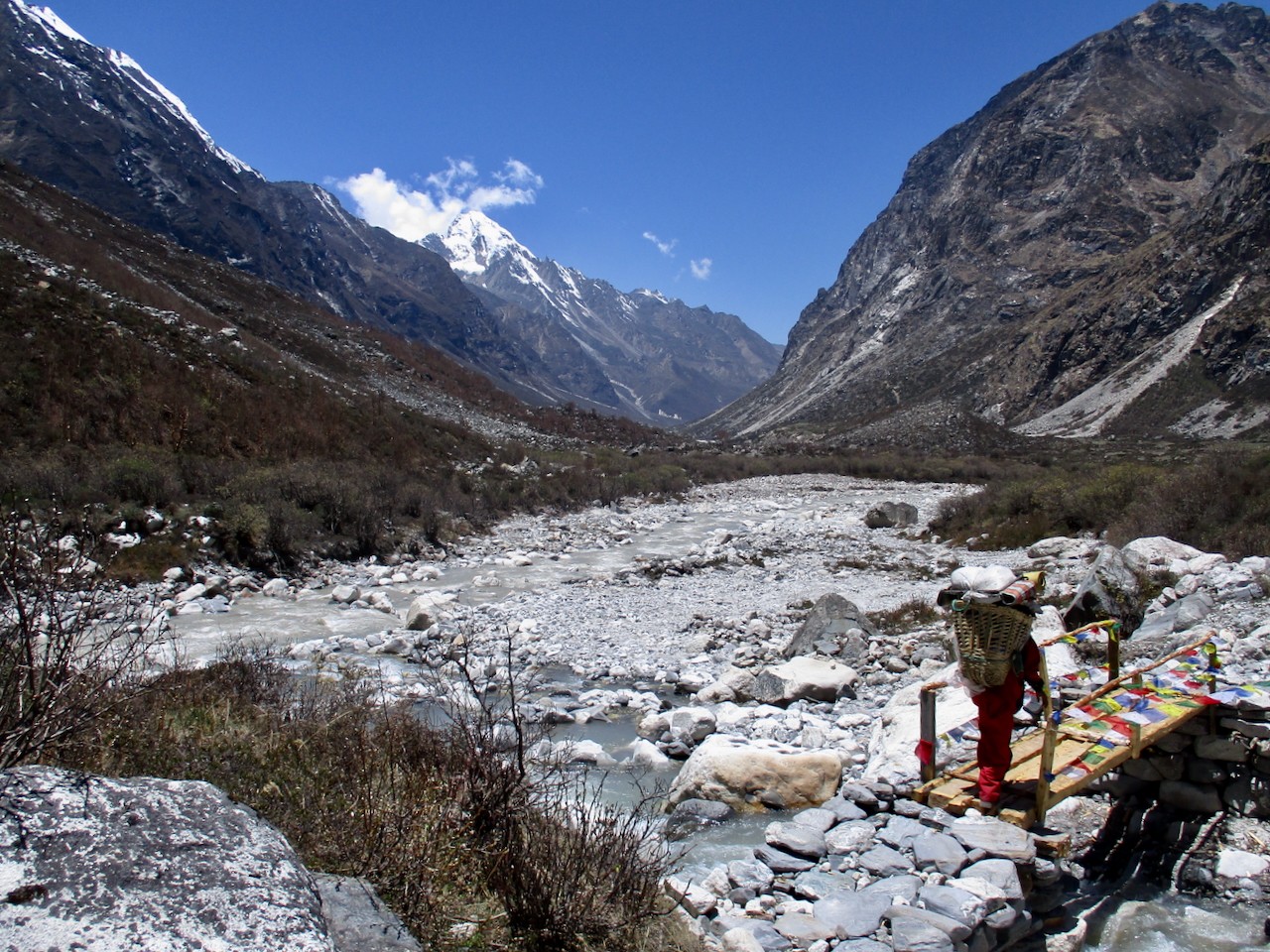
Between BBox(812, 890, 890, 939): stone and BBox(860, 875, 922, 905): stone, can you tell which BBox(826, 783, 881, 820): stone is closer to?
BBox(860, 875, 922, 905): stone

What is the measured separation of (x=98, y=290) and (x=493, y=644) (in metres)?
21.3

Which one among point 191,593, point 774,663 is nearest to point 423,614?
point 191,593

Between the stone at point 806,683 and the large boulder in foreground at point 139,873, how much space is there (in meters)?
5.91

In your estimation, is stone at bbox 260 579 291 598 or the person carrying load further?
stone at bbox 260 579 291 598

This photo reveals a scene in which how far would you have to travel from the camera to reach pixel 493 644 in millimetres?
9859

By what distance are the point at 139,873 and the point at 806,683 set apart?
652 cm

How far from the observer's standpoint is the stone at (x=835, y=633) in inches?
357

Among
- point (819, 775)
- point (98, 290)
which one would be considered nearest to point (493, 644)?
point (819, 775)

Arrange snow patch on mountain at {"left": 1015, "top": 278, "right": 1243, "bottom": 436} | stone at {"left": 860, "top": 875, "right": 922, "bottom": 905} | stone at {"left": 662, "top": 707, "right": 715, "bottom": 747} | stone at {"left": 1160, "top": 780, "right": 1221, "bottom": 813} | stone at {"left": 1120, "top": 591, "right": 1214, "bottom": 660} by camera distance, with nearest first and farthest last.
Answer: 1. stone at {"left": 860, "top": 875, "right": 922, "bottom": 905}
2. stone at {"left": 1160, "top": 780, "right": 1221, "bottom": 813}
3. stone at {"left": 662, "top": 707, "right": 715, "bottom": 747}
4. stone at {"left": 1120, "top": 591, "right": 1214, "bottom": 660}
5. snow patch on mountain at {"left": 1015, "top": 278, "right": 1243, "bottom": 436}

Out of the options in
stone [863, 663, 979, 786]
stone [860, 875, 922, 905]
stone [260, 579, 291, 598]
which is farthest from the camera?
stone [260, 579, 291, 598]

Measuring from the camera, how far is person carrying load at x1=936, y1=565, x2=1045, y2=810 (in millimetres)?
3902

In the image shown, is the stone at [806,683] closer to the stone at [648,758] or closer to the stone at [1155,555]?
the stone at [648,758]

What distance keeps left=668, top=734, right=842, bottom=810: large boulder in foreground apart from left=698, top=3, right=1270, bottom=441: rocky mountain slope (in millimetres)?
61108

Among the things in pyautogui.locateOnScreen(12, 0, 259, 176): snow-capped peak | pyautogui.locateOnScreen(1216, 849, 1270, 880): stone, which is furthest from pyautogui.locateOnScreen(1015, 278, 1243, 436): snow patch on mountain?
pyautogui.locateOnScreen(12, 0, 259, 176): snow-capped peak
